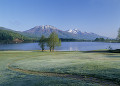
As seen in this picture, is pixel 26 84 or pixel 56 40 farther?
pixel 56 40

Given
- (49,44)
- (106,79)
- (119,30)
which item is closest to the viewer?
(106,79)

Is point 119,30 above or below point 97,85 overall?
above

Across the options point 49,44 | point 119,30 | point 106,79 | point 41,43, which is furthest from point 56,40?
point 106,79

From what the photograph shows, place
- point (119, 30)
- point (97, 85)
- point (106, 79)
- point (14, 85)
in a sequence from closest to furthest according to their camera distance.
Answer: point (97, 85) < point (14, 85) < point (106, 79) < point (119, 30)

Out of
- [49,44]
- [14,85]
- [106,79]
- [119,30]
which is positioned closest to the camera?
[14,85]

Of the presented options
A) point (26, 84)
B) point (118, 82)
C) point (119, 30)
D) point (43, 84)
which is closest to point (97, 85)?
point (118, 82)

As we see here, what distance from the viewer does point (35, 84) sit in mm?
10219

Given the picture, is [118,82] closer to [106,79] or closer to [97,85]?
[106,79]

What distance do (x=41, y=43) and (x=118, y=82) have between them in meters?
77.9

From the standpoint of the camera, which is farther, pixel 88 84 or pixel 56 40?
pixel 56 40

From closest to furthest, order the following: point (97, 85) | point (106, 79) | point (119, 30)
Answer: point (97, 85)
point (106, 79)
point (119, 30)

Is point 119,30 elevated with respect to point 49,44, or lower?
elevated

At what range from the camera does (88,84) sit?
9766 mm

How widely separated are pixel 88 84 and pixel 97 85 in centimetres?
75
